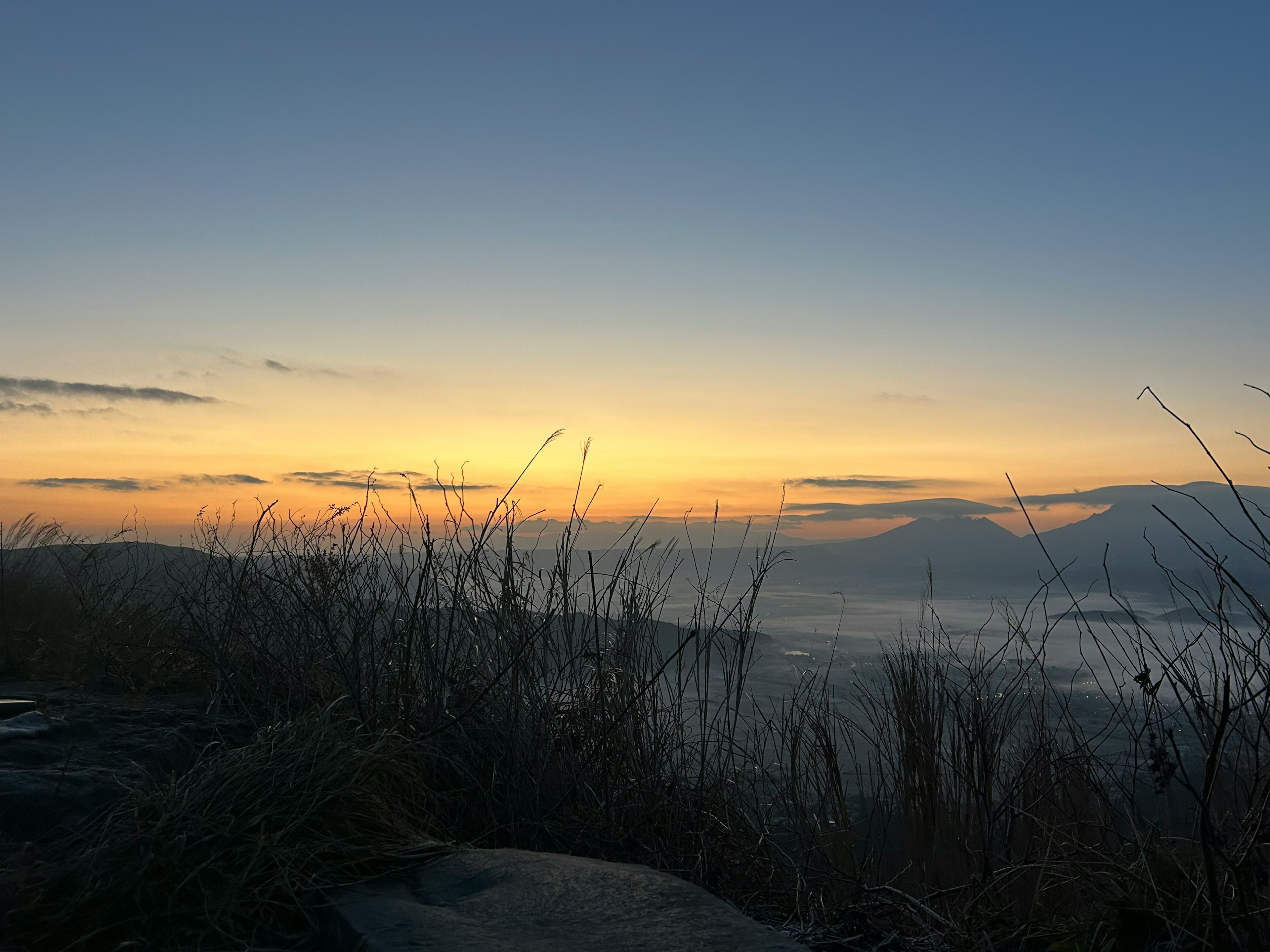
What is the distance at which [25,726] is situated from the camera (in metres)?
3.33

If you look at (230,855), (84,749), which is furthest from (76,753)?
(230,855)

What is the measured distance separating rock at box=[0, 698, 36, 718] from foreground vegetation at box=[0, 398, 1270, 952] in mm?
516

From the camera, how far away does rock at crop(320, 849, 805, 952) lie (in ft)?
6.40

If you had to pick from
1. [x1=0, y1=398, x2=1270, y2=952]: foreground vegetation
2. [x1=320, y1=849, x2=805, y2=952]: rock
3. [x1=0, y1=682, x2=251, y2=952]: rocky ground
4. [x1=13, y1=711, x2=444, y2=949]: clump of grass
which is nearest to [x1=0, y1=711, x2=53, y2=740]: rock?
[x1=0, y1=682, x2=251, y2=952]: rocky ground

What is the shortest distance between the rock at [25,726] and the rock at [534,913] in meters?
1.85

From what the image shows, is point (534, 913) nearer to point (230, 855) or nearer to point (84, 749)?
point (230, 855)

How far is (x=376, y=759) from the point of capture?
2.66 m

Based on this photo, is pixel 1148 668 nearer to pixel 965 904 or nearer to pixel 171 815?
pixel 965 904

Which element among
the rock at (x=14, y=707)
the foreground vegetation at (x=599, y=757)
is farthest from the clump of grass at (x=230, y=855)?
the rock at (x=14, y=707)

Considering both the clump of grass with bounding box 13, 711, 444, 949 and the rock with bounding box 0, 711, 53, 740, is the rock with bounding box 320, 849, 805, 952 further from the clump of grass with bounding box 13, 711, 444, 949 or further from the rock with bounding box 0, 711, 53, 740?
the rock with bounding box 0, 711, 53, 740

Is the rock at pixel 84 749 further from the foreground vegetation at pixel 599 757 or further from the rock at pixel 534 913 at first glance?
the rock at pixel 534 913

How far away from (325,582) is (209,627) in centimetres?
60

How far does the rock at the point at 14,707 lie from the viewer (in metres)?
3.53

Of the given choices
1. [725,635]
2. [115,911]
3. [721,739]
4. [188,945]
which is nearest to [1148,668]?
[721,739]
